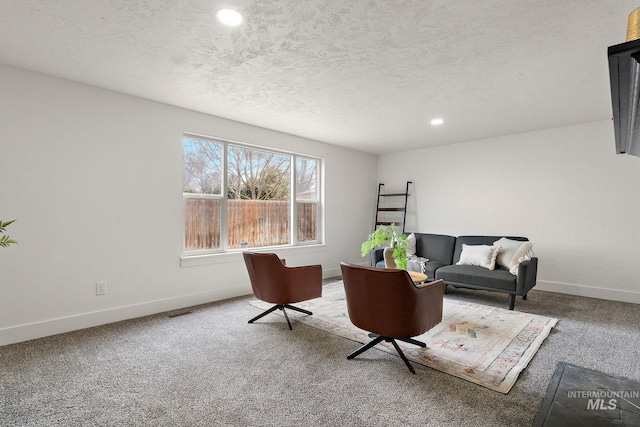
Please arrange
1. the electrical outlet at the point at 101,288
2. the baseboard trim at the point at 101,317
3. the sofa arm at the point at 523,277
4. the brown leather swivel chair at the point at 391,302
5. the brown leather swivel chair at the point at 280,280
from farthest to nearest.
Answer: the sofa arm at the point at 523,277
the electrical outlet at the point at 101,288
the brown leather swivel chair at the point at 280,280
the baseboard trim at the point at 101,317
the brown leather swivel chair at the point at 391,302

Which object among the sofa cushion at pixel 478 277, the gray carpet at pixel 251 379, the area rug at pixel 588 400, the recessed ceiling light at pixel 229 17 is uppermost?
the recessed ceiling light at pixel 229 17

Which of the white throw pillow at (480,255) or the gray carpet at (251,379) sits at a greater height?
the white throw pillow at (480,255)

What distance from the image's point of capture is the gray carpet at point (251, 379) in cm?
182

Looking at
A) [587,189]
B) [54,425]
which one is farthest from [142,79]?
[587,189]

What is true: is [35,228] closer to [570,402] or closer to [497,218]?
[570,402]

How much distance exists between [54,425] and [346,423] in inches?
62.2

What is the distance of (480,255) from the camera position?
434 centimetres

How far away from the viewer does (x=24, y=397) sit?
1993mm

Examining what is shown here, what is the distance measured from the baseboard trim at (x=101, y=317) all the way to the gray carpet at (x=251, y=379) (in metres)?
0.10

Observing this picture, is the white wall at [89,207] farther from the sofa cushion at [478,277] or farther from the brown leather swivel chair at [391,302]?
the sofa cushion at [478,277]

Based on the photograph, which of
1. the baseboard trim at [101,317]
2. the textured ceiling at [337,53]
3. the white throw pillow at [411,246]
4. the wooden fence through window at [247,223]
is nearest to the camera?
the textured ceiling at [337,53]

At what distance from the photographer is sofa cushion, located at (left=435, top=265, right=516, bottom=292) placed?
381 cm

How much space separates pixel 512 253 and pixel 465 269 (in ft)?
2.11

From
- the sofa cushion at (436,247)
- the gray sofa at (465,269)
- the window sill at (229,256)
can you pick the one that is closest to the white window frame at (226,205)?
the window sill at (229,256)
